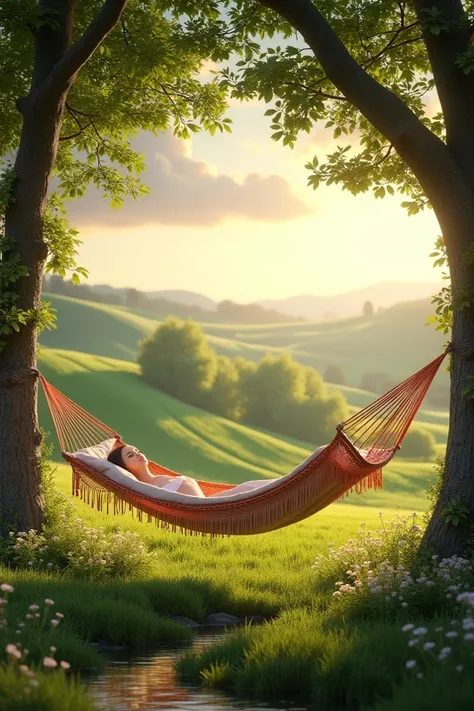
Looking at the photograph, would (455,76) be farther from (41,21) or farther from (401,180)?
(41,21)

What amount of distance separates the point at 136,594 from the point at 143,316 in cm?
5514

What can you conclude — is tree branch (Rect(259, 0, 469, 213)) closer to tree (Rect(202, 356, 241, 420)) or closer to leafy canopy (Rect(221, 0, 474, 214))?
leafy canopy (Rect(221, 0, 474, 214))

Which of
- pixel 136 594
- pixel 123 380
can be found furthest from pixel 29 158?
pixel 123 380

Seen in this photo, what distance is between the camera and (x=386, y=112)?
6430mm

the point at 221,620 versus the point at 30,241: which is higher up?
the point at 30,241

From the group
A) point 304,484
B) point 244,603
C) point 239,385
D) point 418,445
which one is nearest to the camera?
point 304,484

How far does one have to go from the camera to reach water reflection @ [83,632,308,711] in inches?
159

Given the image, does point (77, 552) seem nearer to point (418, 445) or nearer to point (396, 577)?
point (396, 577)

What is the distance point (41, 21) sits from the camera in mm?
7559

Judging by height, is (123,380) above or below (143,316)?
below

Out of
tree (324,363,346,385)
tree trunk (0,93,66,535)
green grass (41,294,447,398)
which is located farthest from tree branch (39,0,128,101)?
tree (324,363,346,385)

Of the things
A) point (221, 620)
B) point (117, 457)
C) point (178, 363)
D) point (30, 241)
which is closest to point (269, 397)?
point (178, 363)

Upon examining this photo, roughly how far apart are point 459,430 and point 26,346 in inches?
129

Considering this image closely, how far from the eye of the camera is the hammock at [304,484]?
6.23 metres
